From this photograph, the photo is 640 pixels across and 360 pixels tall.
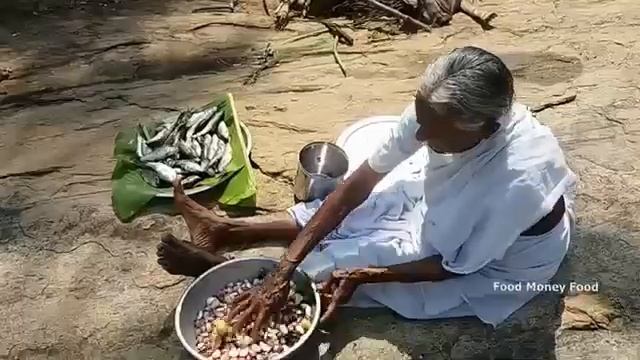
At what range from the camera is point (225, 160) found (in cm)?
371

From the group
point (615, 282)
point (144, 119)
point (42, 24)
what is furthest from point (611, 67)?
point (42, 24)

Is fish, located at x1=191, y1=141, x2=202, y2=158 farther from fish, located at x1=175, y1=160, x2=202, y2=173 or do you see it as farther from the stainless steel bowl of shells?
the stainless steel bowl of shells

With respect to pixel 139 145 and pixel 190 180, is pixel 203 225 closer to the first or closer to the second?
pixel 190 180

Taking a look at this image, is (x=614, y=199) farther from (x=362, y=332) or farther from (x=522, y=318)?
(x=362, y=332)

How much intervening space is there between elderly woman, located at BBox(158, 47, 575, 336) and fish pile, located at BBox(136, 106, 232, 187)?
0.29 metres

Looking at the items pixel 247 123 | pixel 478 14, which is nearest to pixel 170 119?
pixel 247 123

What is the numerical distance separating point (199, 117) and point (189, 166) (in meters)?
0.35

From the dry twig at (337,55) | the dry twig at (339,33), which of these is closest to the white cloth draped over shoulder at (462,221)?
the dry twig at (337,55)

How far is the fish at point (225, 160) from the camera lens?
3655 mm

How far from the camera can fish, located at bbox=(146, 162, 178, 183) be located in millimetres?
3562

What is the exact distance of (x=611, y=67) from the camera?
430cm

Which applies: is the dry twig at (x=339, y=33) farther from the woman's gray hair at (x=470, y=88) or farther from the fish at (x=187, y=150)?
the woman's gray hair at (x=470, y=88)

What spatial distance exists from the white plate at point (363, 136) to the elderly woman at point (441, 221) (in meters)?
0.43

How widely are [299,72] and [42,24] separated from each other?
5.50 ft
